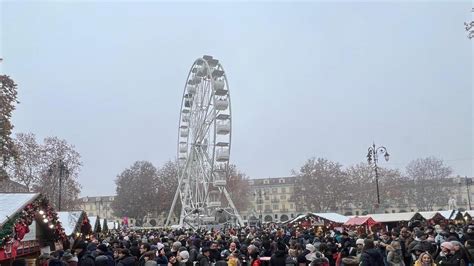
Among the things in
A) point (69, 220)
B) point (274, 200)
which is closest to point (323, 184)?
point (274, 200)

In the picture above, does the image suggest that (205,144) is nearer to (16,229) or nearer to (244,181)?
(16,229)

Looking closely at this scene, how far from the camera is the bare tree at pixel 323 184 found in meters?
78.6

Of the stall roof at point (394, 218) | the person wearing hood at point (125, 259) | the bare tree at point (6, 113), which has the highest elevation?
the bare tree at point (6, 113)

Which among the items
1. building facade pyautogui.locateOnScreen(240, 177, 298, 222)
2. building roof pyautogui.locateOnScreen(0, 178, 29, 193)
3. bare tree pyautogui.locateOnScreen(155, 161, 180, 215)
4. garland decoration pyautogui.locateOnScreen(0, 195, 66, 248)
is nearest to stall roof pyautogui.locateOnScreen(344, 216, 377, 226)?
garland decoration pyautogui.locateOnScreen(0, 195, 66, 248)

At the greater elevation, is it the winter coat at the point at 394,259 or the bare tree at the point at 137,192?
the bare tree at the point at 137,192

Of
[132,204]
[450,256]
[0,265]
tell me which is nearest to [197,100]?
[132,204]

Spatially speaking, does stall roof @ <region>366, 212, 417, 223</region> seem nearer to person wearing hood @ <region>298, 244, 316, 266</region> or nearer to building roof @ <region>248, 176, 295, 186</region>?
person wearing hood @ <region>298, 244, 316, 266</region>

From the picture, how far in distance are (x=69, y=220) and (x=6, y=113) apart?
11328 mm

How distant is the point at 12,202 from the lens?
395 inches

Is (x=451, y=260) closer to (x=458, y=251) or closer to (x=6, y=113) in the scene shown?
(x=458, y=251)

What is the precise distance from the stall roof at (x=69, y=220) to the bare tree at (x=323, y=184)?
63996 millimetres

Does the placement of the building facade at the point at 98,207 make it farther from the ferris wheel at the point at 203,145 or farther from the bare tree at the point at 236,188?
the ferris wheel at the point at 203,145

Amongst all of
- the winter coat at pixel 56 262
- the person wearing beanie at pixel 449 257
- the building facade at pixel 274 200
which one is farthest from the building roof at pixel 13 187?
the building facade at pixel 274 200

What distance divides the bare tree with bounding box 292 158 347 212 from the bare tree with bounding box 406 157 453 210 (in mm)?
12743
